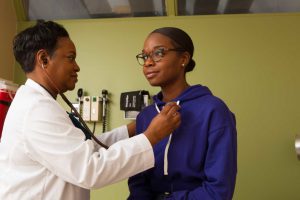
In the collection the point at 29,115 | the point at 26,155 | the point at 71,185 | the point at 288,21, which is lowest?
the point at 71,185

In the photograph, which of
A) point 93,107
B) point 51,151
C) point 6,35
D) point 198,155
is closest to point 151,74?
point 198,155

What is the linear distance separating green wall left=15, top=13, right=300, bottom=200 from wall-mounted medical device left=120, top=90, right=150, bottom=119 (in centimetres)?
9

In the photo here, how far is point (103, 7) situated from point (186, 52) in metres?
1.52

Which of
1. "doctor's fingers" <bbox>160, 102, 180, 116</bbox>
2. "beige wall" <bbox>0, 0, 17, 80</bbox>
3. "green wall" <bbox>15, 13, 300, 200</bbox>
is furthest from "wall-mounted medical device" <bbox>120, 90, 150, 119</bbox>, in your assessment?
"doctor's fingers" <bbox>160, 102, 180, 116</bbox>

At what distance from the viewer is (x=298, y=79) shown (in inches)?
91.8

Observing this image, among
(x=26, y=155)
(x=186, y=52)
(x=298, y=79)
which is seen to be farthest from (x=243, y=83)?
(x=26, y=155)

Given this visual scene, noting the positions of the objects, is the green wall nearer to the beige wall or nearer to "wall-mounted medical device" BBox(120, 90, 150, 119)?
"wall-mounted medical device" BBox(120, 90, 150, 119)

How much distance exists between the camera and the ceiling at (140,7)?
8.17 ft

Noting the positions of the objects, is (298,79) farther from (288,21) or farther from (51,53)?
(51,53)

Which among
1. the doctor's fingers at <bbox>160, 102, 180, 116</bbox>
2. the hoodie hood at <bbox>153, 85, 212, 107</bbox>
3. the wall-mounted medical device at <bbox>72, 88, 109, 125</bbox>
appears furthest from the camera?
the wall-mounted medical device at <bbox>72, 88, 109, 125</bbox>

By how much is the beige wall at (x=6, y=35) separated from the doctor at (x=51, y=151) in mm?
1454

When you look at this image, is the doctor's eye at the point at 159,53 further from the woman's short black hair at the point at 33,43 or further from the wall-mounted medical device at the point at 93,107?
the wall-mounted medical device at the point at 93,107

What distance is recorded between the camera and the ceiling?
2.49 m

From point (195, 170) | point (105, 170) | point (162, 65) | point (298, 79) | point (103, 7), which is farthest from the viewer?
point (103, 7)
